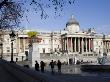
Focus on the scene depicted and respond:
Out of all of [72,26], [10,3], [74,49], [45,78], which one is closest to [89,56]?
[74,49]

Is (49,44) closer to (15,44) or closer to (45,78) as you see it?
(15,44)

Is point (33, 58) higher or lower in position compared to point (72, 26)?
lower

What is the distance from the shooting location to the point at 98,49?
150 m

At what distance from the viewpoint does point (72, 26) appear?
474ft

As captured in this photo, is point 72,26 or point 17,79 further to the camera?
point 72,26

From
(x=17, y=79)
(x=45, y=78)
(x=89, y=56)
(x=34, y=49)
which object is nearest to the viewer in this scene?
(x=45, y=78)

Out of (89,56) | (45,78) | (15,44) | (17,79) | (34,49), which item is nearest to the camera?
(45,78)

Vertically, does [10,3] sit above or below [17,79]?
above

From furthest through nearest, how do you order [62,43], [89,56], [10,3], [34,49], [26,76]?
[62,43], [89,56], [34,49], [10,3], [26,76]

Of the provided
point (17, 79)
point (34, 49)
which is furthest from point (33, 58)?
point (17, 79)

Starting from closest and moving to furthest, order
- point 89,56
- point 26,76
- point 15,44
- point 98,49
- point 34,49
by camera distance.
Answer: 1. point 26,76
2. point 34,49
3. point 89,56
4. point 15,44
5. point 98,49

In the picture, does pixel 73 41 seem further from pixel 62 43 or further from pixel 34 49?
pixel 34 49

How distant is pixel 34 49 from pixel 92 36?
Result: 289 ft

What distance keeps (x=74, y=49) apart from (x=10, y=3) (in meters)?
115
